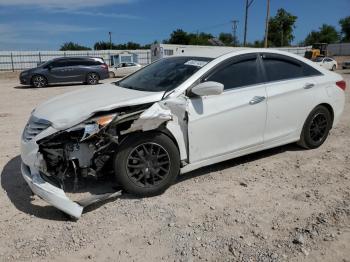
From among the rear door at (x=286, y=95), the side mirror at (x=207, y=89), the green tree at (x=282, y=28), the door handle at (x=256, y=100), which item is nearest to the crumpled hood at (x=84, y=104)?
the side mirror at (x=207, y=89)

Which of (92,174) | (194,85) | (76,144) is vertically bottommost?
(92,174)

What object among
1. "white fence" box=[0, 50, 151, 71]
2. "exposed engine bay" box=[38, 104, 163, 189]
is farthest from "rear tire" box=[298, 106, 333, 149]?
"white fence" box=[0, 50, 151, 71]

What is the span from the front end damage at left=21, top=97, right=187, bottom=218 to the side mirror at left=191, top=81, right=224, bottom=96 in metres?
0.42

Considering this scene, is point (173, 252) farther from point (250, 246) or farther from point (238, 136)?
point (238, 136)

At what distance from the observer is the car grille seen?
396cm

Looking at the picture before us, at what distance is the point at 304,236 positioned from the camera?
134 inches

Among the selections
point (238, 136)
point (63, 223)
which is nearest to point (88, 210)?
point (63, 223)

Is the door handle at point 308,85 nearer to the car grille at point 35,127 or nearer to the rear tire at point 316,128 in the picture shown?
the rear tire at point 316,128

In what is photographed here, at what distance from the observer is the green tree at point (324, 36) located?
9706 centimetres

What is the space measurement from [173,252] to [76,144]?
1506mm

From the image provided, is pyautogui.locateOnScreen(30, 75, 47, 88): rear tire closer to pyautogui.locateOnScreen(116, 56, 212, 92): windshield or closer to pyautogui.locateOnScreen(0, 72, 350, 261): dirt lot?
pyautogui.locateOnScreen(0, 72, 350, 261): dirt lot

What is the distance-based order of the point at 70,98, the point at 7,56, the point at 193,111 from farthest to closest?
the point at 7,56, the point at 70,98, the point at 193,111

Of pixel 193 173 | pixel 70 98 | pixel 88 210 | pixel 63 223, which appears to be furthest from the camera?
pixel 193 173

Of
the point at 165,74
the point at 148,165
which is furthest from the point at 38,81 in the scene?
the point at 148,165
